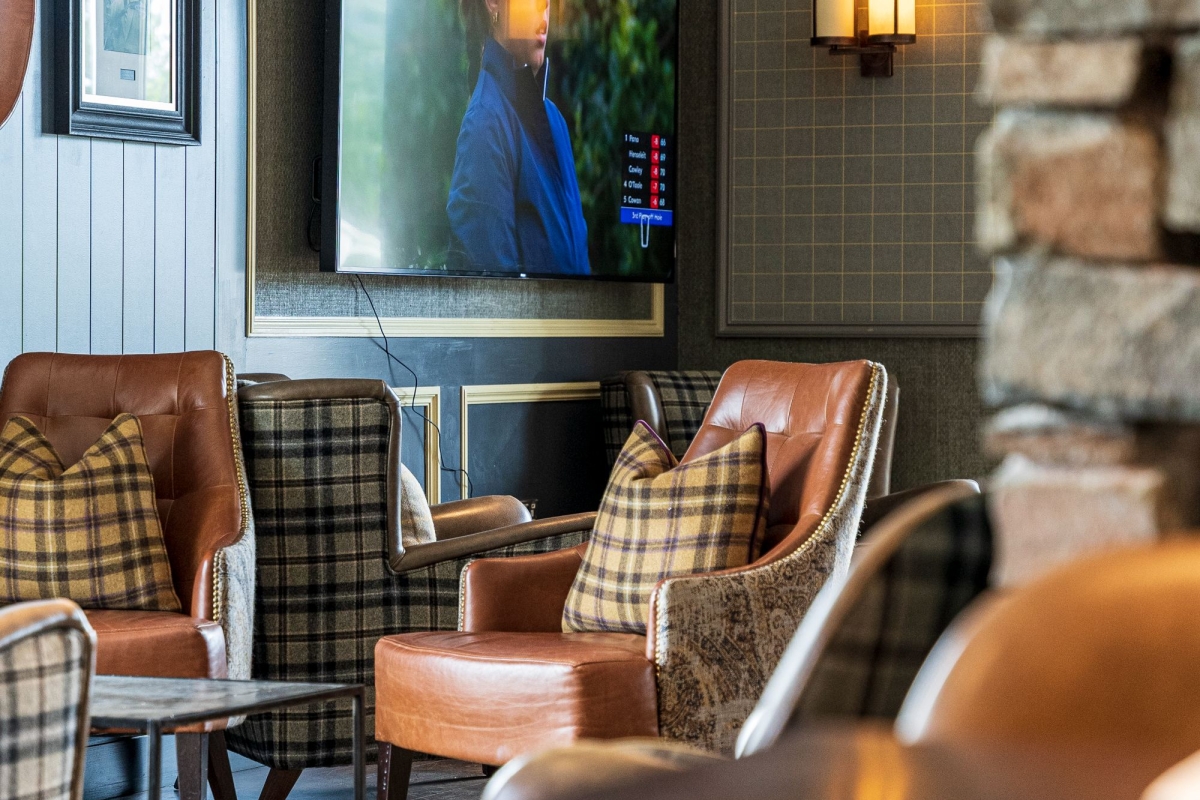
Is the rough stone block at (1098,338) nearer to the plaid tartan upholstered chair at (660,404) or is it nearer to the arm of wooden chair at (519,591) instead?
the arm of wooden chair at (519,591)

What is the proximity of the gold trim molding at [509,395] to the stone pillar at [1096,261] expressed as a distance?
3.90m

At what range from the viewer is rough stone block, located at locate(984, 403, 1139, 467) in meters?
1.11

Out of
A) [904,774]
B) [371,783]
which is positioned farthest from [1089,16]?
[371,783]

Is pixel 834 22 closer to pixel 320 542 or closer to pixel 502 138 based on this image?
pixel 502 138

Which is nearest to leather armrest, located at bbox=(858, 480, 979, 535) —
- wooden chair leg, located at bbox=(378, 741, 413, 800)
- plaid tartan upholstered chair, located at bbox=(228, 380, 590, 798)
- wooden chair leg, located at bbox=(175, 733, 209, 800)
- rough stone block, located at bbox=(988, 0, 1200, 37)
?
plaid tartan upholstered chair, located at bbox=(228, 380, 590, 798)

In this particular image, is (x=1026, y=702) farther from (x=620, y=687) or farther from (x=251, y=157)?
(x=251, y=157)

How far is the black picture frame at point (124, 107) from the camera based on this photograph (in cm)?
383

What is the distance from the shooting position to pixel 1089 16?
1076 millimetres

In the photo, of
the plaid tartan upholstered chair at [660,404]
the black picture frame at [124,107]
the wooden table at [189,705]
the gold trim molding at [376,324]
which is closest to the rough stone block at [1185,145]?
A: the wooden table at [189,705]

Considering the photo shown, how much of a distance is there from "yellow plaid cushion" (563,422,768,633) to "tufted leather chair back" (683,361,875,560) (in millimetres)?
108

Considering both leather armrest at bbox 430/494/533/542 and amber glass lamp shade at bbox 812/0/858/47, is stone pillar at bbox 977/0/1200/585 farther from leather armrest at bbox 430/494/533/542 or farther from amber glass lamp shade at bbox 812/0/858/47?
amber glass lamp shade at bbox 812/0/858/47

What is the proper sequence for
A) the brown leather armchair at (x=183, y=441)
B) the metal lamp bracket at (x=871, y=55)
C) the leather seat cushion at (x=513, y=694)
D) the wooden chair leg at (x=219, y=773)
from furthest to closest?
the metal lamp bracket at (x=871, y=55)
the wooden chair leg at (x=219, y=773)
the brown leather armchair at (x=183, y=441)
the leather seat cushion at (x=513, y=694)

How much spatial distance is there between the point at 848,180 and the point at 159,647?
3.65 meters

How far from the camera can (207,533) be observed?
323 centimetres
